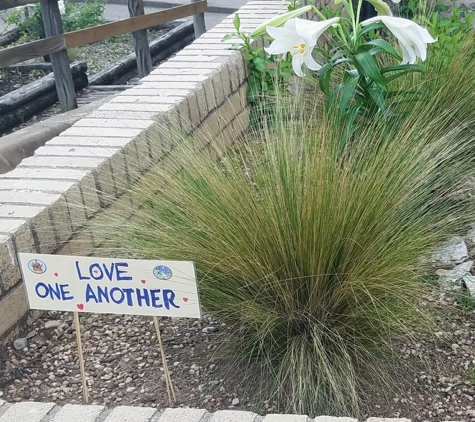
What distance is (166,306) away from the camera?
190 centimetres

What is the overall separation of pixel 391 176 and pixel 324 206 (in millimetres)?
278

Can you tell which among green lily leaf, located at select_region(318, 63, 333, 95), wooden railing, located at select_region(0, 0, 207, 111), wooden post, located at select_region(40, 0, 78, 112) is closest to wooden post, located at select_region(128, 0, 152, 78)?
wooden railing, located at select_region(0, 0, 207, 111)

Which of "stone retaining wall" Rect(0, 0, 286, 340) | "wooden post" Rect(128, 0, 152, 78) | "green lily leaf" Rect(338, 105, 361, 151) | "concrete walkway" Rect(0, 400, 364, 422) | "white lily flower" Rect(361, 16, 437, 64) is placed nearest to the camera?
"concrete walkway" Rect(0, 400, 364, 422)

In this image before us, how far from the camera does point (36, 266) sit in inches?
76.8

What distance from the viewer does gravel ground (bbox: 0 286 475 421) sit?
207 cm

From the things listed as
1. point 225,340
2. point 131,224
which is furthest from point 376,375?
point 131,224

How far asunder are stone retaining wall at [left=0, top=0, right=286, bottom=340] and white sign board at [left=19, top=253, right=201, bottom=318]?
0.34 metres

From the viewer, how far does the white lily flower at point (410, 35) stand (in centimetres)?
270

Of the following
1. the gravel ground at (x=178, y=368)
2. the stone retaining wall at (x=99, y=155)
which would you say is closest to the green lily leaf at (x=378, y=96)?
the stone retaining wall at (x=99, y=155)

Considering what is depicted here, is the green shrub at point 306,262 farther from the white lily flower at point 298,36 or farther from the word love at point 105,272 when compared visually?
the white lily flower at point 298,36

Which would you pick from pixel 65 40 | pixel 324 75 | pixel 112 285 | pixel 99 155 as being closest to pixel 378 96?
pixel 324 75

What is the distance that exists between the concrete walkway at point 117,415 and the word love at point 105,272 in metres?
0.32

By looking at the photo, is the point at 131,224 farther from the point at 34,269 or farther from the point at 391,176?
the point at 391,176

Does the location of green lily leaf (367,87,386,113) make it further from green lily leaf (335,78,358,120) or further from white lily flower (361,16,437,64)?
white lily flower (361,16,437,64)
